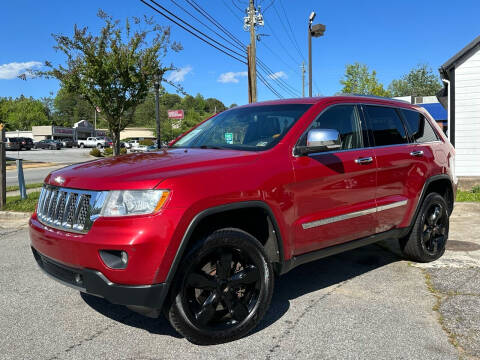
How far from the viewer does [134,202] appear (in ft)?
8.87

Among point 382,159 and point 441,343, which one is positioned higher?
point 382,159

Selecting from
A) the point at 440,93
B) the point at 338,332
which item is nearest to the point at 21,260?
the point at 338,332

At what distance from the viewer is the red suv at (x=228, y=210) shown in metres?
2.69

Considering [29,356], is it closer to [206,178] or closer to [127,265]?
[127,265]

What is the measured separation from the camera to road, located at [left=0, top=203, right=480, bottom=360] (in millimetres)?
2932

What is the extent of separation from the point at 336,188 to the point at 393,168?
3.08 ft

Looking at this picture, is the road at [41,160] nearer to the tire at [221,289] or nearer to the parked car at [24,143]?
the parked car at [24,143]

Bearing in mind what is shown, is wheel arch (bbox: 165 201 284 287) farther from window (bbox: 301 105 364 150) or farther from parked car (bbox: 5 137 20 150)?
parked car (bbox: 5 137 20 150)

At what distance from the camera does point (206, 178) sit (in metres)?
2.90

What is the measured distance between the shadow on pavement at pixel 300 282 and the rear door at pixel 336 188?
632mm

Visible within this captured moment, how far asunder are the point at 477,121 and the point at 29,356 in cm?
1243

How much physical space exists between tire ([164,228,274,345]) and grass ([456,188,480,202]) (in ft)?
25.5

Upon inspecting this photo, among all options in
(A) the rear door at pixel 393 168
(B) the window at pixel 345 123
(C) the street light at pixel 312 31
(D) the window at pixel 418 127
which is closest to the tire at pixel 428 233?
(A) the rear door at pixel 393 168

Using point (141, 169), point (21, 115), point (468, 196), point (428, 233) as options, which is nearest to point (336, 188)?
point (141, 169)
